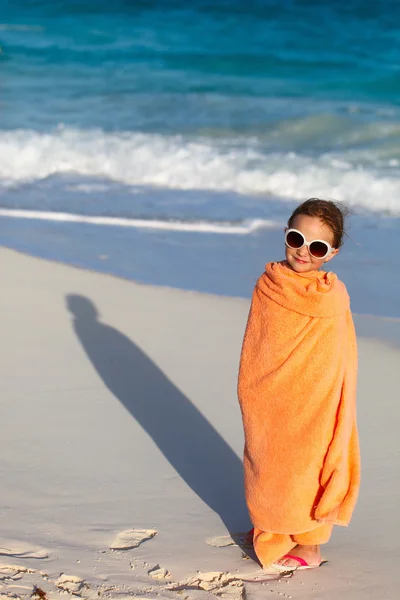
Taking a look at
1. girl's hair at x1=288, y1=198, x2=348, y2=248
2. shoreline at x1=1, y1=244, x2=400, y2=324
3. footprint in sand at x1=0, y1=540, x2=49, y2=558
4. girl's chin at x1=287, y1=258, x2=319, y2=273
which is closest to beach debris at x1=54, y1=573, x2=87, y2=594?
footprint in sand at x1=0, y1=540, x2=49, y2=558

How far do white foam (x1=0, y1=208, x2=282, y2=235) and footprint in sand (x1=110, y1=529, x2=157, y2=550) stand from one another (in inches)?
164

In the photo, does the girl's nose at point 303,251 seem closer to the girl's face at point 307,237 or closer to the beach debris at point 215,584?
the girl's face at point 307,237

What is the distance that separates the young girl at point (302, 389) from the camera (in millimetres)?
2805

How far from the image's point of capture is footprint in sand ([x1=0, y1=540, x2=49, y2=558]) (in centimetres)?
296

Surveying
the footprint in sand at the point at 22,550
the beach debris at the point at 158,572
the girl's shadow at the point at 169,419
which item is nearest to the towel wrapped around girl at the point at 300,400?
the beach debris at the point at 158,572

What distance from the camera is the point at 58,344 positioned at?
487cm

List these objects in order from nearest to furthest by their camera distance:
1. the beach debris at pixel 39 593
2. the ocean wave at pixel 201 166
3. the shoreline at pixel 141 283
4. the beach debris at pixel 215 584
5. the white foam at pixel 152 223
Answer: the beach debris at pixel 39 593 → the beach debris at pixel 215 584 → the shoreline at pixel 141 283 → the white foam at pixel 152 223 → the ocean wave at pixel 201 166

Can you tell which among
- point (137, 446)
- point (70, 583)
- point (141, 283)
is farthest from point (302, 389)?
point (141, 283)

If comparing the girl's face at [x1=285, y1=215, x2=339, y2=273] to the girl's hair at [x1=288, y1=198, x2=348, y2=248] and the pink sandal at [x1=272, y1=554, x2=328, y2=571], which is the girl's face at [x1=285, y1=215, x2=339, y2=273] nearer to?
the girl's hair at [x1=288, y1=198, x2=348, y2=248]

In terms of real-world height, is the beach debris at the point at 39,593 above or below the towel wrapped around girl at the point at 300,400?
below

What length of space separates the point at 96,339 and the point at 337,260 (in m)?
2.25

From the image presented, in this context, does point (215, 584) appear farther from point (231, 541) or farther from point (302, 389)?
point (302, 389)

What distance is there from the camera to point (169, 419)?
4168mm

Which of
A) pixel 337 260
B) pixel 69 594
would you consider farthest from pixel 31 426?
pixel 337 260
